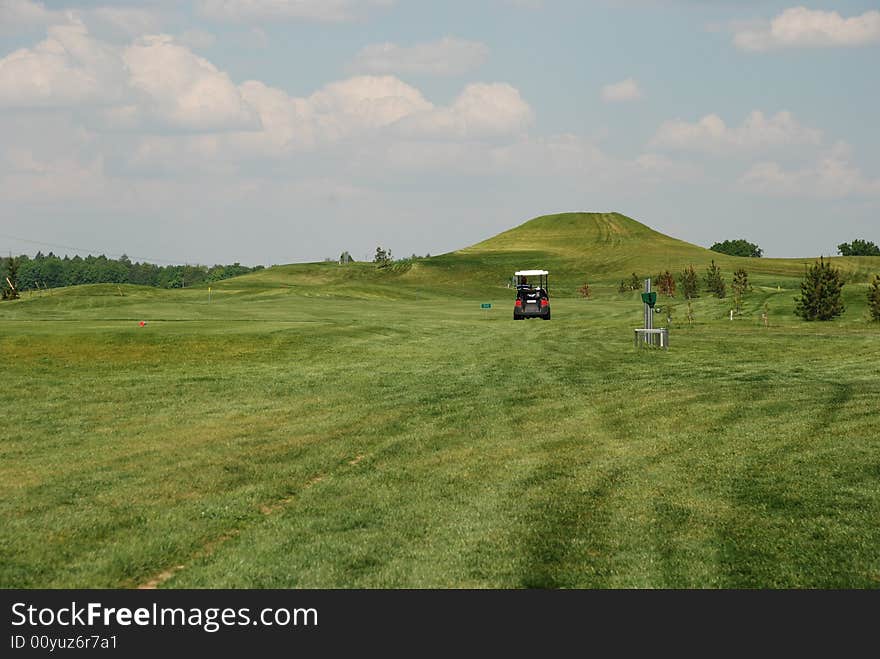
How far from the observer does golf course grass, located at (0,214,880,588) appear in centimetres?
958

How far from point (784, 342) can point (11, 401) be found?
2865 cm

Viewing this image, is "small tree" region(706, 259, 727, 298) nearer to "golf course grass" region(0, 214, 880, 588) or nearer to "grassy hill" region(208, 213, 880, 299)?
"grassy hill" region(208, 213, 880, 299)

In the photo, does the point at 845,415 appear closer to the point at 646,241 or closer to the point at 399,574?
A: the point at 399,574

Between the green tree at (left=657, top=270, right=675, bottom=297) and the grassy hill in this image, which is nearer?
the green tree at (left=657, top=270, right=675, bottom=297)

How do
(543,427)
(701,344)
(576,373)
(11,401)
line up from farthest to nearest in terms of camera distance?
(701,344) → (576,373) → (11,401) → (543,427)

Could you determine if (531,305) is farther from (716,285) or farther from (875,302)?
(716,285)

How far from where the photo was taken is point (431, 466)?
14.7 metres

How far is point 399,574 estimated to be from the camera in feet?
30.1

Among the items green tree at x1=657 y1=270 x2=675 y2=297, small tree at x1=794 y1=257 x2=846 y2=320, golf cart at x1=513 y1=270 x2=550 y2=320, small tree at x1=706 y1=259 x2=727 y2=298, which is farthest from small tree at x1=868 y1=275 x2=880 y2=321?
green tree at x1=657 y1=270 x2=675 y2=297

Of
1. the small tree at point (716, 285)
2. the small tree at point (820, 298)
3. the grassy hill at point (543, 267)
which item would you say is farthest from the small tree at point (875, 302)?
the grassy hill at point (543, 267)

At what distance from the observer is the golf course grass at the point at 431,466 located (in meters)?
9.58

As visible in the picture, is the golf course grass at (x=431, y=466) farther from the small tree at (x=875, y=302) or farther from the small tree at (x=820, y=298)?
the small tree at (x=820, y=298)

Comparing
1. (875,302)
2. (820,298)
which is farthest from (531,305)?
(875,302)
